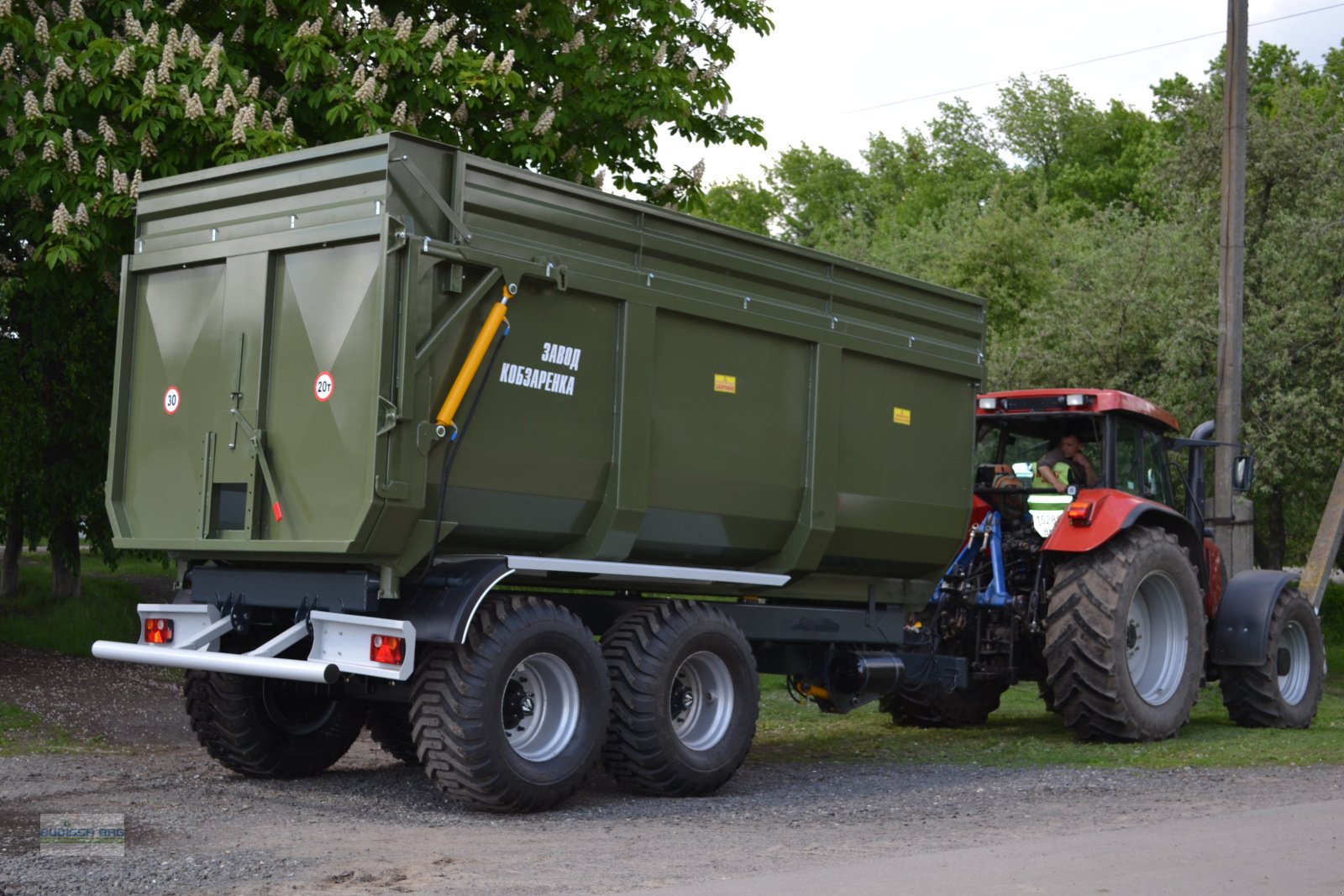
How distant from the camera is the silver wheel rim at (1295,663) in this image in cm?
1345

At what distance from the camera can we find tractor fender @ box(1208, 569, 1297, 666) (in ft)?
42.1

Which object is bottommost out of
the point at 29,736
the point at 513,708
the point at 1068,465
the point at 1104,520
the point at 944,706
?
the point at 29,736

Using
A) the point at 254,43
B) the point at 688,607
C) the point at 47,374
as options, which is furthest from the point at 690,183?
the point at 47,374

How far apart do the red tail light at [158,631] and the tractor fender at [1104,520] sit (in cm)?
631

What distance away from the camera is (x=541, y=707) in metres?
8.38

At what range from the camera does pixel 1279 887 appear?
6035mm

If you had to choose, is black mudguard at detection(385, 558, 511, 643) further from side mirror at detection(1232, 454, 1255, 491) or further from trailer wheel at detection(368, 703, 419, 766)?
side mirror at detection(1232, 454, 1255, 491)

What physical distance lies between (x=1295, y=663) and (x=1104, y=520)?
11.1 ft

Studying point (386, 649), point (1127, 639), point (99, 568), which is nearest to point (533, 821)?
point (386, 649)

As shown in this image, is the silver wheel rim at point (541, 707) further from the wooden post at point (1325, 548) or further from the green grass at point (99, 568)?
the green grass at point (99, 568)

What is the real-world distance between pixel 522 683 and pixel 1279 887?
396 cm

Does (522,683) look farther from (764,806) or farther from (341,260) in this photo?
(341,260)

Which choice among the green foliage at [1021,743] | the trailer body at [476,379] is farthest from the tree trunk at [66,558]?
the trailer body at [476,379]

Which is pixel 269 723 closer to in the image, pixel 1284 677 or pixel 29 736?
pixel 29 736
